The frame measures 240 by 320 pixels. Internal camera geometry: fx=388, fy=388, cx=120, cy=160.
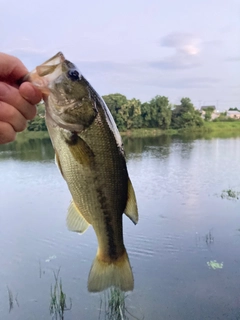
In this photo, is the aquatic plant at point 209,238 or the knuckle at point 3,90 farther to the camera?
the aquatic plant at point 209,238

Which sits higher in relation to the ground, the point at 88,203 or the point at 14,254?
the point at 88,203

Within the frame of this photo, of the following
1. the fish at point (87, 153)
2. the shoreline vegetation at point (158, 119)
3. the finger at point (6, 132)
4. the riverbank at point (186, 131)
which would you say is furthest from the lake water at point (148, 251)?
the shoreline vegetation at point (158, 119)

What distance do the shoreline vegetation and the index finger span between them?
47283 mm

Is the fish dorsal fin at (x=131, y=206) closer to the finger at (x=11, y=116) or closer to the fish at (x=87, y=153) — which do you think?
the fish at (x=87, y=153)

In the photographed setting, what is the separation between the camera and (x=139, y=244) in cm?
1122

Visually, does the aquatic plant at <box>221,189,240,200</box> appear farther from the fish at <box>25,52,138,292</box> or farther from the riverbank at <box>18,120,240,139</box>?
the riverbank at <box>18,120,240,139</box>

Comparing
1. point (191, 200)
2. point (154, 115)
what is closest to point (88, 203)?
point (191, 200)

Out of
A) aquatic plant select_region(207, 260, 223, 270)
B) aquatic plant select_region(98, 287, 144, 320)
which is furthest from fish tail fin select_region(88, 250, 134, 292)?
aquatic plant select_region(207, 260, 223, 270)

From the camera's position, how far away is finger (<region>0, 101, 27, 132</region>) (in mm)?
1718

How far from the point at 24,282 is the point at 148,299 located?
3.06 metres

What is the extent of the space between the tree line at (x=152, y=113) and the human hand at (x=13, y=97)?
4664 centimetres

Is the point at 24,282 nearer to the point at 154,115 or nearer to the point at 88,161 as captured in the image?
the point at 88,161

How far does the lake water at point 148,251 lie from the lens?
8070mm

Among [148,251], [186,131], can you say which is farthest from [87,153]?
[186,131]
